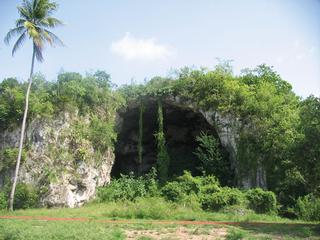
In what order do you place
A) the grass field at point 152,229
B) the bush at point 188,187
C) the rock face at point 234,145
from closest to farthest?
the grass field at point 152,229
the bush at point 188,187
the rock face at point 234,145

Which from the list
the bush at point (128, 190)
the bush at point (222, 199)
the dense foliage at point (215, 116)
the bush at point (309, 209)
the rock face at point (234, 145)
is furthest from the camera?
the bush at point (128, 190)

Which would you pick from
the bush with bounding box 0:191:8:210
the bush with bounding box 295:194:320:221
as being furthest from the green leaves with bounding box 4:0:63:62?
the bush with bounding box 295:194:320:221

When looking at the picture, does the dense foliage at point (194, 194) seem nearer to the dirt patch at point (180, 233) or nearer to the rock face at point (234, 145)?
the rock face at point (234, 145)

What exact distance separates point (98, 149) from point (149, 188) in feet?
12.8

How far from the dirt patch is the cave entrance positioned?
49.1 ft

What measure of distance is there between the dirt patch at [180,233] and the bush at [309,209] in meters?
6.08

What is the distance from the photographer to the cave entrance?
28234 mm

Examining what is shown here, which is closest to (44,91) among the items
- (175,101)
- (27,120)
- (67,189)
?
(27,120)

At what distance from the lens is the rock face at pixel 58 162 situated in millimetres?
21167

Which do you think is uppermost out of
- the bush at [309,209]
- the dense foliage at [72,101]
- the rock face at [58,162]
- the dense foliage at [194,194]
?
the dense foliage at [72,101]

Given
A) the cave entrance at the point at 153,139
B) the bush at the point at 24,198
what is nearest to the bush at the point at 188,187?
the cave entrance at the point at 153,139

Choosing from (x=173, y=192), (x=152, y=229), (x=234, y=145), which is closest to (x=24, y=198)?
(x=173, y=192)

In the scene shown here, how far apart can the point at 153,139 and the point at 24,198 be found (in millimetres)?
12313

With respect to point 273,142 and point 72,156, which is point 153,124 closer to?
point 72,156
